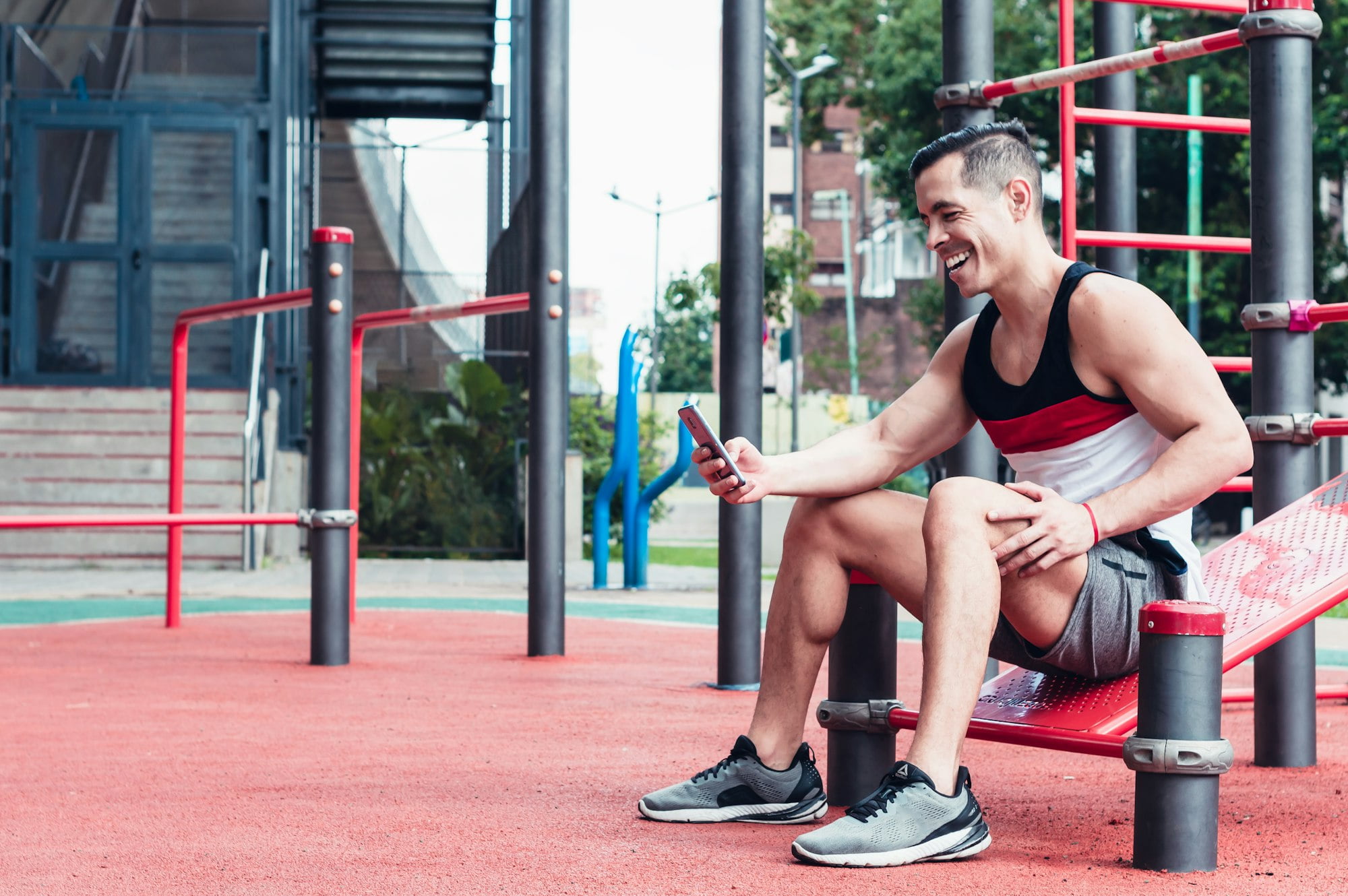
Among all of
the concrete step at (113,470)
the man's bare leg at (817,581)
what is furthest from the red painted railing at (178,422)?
the concrete step at (113,470)

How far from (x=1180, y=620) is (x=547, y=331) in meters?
3.86

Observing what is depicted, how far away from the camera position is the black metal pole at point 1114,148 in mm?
5832

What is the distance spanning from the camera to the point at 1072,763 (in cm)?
387

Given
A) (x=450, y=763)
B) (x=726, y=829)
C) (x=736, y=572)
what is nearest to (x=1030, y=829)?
(x=726, y=829)

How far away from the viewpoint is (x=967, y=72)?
4.24 meters

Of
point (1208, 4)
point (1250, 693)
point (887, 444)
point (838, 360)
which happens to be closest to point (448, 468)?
point (1208, 4)

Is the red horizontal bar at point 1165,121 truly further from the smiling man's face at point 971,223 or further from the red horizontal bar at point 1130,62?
the smiling man's face at point 971,223

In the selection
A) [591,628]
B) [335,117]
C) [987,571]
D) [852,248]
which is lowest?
[591,628]

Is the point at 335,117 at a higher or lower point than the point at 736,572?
higher

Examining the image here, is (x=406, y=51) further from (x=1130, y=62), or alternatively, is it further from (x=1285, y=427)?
(x=1285, y=427)

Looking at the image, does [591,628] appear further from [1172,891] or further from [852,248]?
[852,248]

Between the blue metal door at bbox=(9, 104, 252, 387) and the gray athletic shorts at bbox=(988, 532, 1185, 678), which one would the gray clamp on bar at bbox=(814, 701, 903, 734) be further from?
the blue metal door at bbox=(9, 104, 252, 387)

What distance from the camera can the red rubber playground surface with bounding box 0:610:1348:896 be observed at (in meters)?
2.53

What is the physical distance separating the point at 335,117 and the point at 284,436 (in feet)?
15.3
